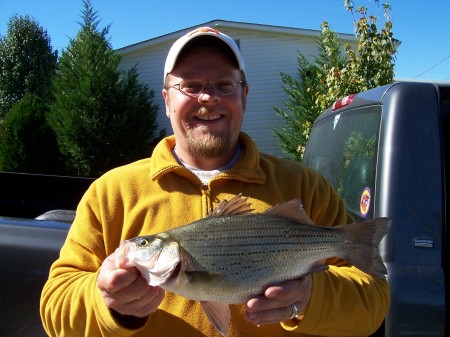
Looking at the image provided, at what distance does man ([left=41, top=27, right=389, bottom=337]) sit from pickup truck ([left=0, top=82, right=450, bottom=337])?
259 millimetres

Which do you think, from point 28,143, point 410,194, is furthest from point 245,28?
point 410,194

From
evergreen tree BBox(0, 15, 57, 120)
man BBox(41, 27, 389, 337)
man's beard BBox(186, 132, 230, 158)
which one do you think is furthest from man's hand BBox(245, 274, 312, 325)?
evergreen tree BBox(0, 15, 57, 120)

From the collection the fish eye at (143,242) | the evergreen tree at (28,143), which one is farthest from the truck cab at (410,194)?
the evergreen tree at (28,143)

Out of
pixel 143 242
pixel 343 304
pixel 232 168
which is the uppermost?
pixel 232 168

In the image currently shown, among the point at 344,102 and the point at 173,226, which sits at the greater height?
the point at 344,102

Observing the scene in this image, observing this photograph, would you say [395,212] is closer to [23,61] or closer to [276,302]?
[276,302]

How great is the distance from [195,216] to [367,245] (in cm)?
75

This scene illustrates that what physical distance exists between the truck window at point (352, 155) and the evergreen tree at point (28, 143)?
16.1 meters

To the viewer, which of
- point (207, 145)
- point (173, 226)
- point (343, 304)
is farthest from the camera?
point (207, 145)

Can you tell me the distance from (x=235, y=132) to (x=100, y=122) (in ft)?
52.9

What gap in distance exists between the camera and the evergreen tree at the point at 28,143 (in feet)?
59.0

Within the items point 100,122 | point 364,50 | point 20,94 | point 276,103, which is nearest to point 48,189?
point 364,50

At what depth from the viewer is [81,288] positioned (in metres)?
2.03

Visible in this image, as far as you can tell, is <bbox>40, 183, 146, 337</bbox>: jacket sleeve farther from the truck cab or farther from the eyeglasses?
the truck cab
